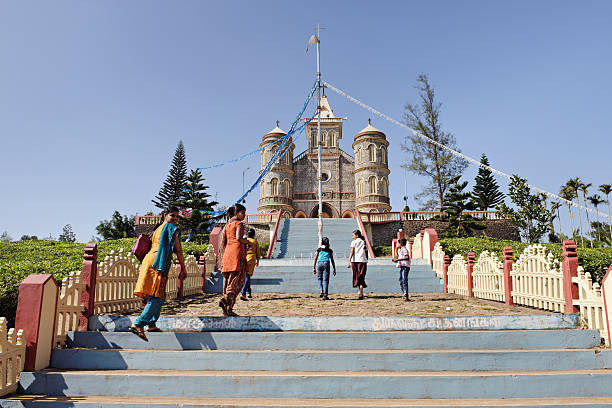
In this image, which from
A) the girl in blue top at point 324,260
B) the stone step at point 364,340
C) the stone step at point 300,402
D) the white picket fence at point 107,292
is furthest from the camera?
the girl in blue top at point 324,260

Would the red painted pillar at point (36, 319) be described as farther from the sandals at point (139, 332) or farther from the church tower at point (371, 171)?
the church tower at point (371, 171)

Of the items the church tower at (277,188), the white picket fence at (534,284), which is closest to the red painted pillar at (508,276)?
the white picket fence at (534,284)

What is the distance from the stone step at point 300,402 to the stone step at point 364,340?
0.90 meters

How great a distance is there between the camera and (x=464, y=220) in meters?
25.8

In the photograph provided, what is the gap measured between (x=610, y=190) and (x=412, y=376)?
56.2 m

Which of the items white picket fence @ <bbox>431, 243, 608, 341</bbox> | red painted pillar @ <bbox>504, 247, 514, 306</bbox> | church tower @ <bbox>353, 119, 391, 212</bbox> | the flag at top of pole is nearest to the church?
church tower @ <bbox>353, 119, 391, 212</bbox>

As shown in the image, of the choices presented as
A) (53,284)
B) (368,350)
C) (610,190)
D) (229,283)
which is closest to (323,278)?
(229,283)

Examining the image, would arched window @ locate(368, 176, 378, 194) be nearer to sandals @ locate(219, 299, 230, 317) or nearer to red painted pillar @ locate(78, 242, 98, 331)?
sandals @ locate(219, 299, 230, 317)

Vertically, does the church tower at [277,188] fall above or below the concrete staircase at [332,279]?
above

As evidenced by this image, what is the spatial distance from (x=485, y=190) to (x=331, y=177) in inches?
678

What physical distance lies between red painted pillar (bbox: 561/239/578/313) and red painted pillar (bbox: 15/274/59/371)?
7.27 meters

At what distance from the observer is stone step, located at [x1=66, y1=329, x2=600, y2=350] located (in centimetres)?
467

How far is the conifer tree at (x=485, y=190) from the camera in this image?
132 feet

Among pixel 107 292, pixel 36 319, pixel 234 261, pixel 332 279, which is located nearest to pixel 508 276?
pixel 332 279
